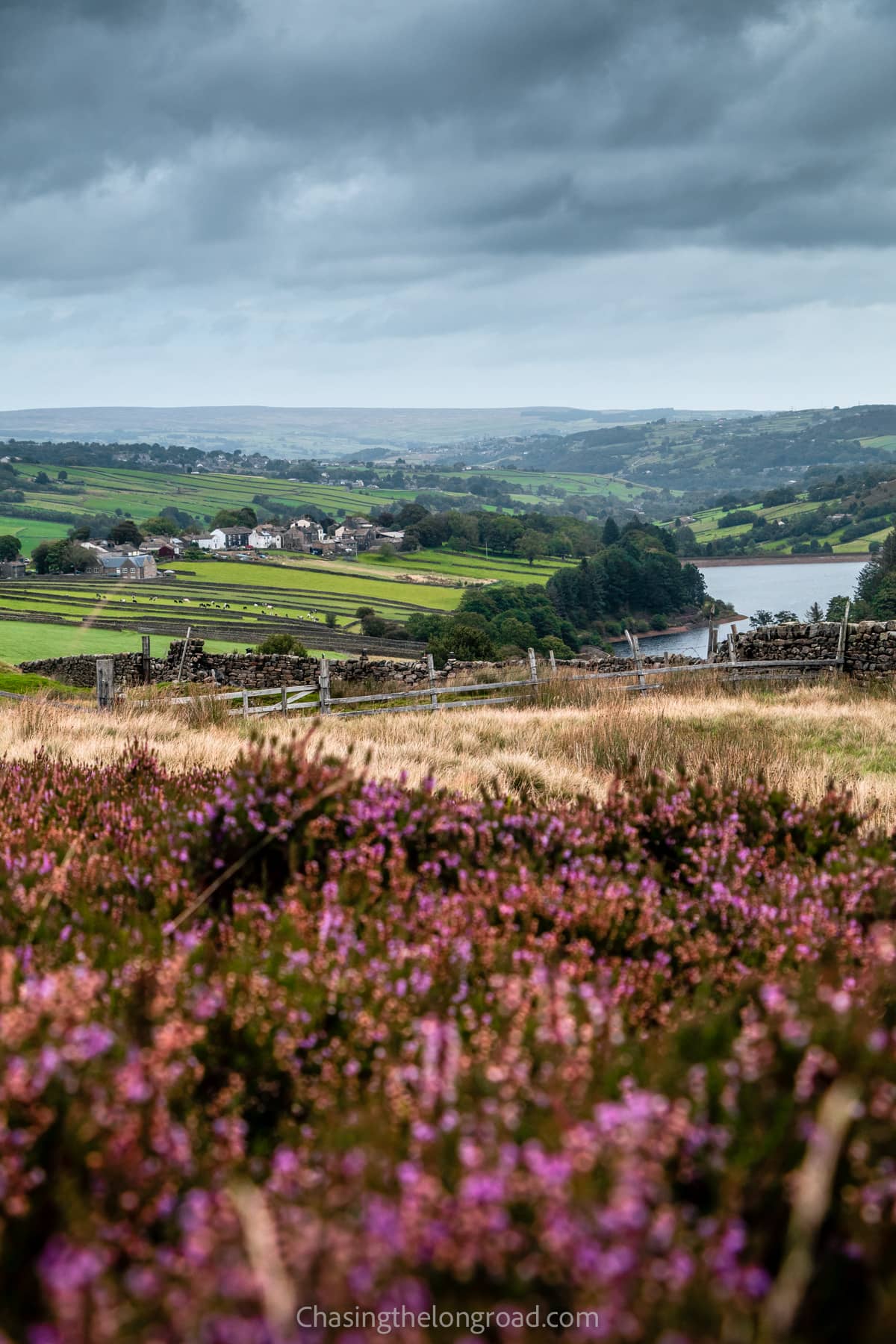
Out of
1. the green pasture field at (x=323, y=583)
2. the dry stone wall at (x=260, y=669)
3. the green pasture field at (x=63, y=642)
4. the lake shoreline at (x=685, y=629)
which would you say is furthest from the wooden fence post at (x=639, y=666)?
the lake shoreline at (x=685, y=629)

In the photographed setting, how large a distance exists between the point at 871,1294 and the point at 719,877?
291cm

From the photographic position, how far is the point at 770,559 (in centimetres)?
14500

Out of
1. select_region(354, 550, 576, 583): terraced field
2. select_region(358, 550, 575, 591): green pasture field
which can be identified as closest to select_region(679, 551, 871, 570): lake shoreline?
select_region(358, 550, 575, 591): green pasture field

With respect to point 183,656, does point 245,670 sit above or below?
below

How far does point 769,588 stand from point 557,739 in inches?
4391

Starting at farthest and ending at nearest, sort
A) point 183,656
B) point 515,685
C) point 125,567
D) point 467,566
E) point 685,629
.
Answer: point 467,566 → point 685,629 → point 125,567 → point 183,656 → point 515,685

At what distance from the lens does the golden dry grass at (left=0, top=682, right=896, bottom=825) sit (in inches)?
323

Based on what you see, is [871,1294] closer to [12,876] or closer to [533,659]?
[12,876]

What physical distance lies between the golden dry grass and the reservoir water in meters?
66.8

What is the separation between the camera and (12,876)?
4.21 meters

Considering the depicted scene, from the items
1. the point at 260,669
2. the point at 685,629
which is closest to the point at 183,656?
the point at 260,669

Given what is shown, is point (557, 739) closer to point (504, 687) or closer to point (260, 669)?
point (504, 687)

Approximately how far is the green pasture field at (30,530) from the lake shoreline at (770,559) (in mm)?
78076

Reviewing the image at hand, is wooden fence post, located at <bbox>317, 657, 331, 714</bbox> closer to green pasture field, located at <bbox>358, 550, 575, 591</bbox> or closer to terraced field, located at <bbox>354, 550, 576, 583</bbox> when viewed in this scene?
terraced field, located at <bbox>354, 550, 576, 583</bbox>
